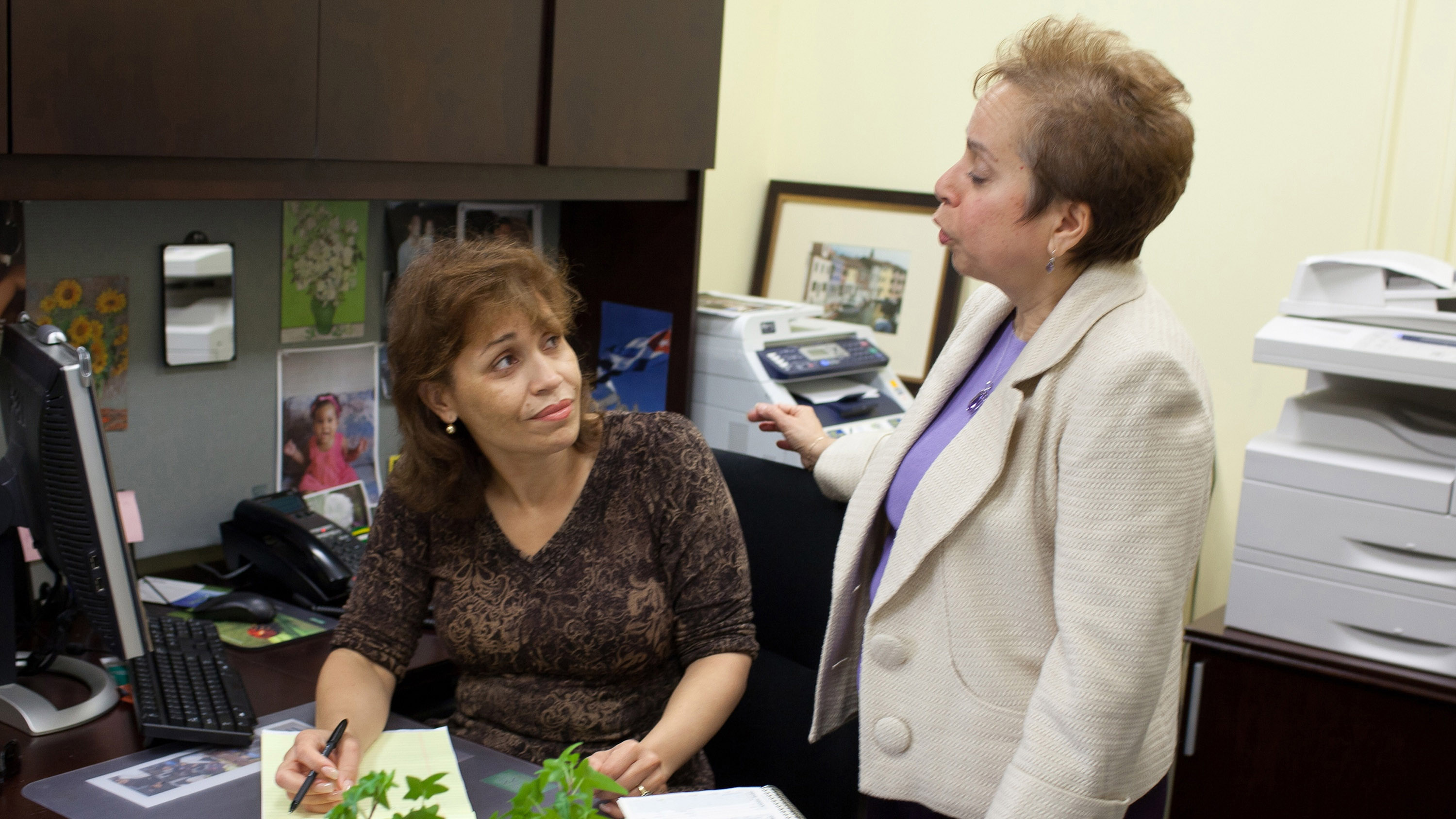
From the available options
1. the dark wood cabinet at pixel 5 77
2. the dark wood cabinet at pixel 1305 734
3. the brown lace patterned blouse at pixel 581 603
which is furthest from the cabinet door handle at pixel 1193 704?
the dark wood cabinet at pixel 5 77

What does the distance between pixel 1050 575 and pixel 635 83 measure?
129cm

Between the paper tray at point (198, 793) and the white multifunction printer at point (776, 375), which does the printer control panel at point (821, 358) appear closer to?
the white multifunction printer at point (776, 375)

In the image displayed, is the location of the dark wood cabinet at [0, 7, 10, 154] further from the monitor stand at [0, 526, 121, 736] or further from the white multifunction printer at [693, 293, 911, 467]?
the white multifunction printer at [693, 293, 911, 467]

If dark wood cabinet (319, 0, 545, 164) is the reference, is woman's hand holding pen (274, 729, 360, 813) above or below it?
below

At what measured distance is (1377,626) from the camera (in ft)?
6.39

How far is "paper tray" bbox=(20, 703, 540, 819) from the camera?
1.16 metres

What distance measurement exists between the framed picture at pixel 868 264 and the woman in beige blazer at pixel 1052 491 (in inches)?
70.5

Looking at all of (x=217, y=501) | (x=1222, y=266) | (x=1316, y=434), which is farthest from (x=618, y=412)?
(x=1222, y=266)

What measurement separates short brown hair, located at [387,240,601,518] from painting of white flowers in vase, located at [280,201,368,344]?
2.17 ft

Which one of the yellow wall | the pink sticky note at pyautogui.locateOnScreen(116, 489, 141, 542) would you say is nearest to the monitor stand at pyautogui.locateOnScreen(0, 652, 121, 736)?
the pink sticky note at pyautogui.locateOnScreen(116, 489, 141, 542)

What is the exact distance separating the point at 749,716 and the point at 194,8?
3.78ft

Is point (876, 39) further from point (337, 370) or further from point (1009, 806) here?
point (1009, 806)

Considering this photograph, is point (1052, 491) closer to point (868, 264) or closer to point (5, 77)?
point (5, 77)

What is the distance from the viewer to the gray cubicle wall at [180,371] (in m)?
1.79
